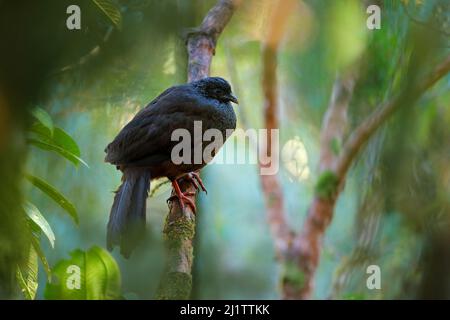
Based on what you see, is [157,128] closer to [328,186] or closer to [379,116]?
[328,186]

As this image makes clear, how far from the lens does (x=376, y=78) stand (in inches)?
98.9

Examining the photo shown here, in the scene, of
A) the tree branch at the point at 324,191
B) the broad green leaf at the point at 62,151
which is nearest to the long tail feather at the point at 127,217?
the broad green leaf at the point at 62,151

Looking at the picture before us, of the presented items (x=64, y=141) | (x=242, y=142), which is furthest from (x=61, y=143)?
(x=242, y=142)

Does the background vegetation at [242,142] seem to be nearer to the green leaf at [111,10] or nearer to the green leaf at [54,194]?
the green leaf at [111,10]

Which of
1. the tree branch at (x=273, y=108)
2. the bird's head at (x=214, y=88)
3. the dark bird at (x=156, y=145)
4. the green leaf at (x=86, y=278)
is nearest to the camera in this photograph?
the dark bird at (x=156, y=145)

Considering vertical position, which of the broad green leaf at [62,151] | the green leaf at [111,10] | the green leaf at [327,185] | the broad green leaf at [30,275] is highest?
the green leaf at [111,10]

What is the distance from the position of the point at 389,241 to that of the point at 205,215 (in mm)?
757

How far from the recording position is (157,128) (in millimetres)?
1939

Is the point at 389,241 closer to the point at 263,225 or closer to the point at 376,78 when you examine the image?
the point at 263,225

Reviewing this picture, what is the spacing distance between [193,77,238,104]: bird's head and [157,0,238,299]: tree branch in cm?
6

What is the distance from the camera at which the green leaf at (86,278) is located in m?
2.19

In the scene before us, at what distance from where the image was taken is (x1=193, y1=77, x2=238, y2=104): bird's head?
6.79 ft
